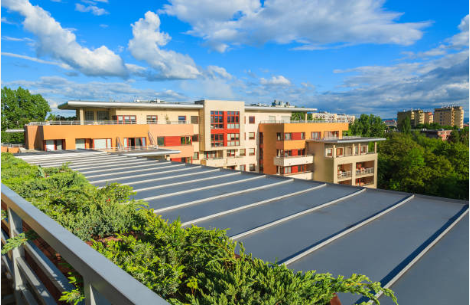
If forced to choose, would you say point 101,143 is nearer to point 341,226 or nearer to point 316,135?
point 341,226

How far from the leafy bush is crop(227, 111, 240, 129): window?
123ft

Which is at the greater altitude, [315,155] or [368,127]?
[368,127]

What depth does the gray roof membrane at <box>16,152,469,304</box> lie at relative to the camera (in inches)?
130

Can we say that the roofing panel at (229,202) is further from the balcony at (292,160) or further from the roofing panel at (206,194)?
the balcony at (292,160)

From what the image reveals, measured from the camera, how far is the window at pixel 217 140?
40.4 metres

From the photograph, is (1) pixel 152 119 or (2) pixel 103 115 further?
(1) pixel 152 119

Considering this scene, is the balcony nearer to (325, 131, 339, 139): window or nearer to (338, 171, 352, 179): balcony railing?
(338, 171, 352, 179): balcony railing

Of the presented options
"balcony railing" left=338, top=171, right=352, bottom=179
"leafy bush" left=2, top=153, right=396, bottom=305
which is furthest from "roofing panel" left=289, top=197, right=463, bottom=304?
"balcony railing" left=338, top=171, right=352, bottom=179

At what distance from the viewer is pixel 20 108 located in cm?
6050

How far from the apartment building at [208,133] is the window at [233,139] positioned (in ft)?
0.45

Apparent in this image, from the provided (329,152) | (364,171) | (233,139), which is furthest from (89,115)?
(364,171)

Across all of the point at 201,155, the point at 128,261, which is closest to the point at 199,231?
the point at 128,261

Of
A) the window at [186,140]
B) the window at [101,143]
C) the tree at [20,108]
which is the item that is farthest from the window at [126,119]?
the tree at [20,108]

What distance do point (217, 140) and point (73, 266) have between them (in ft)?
128
